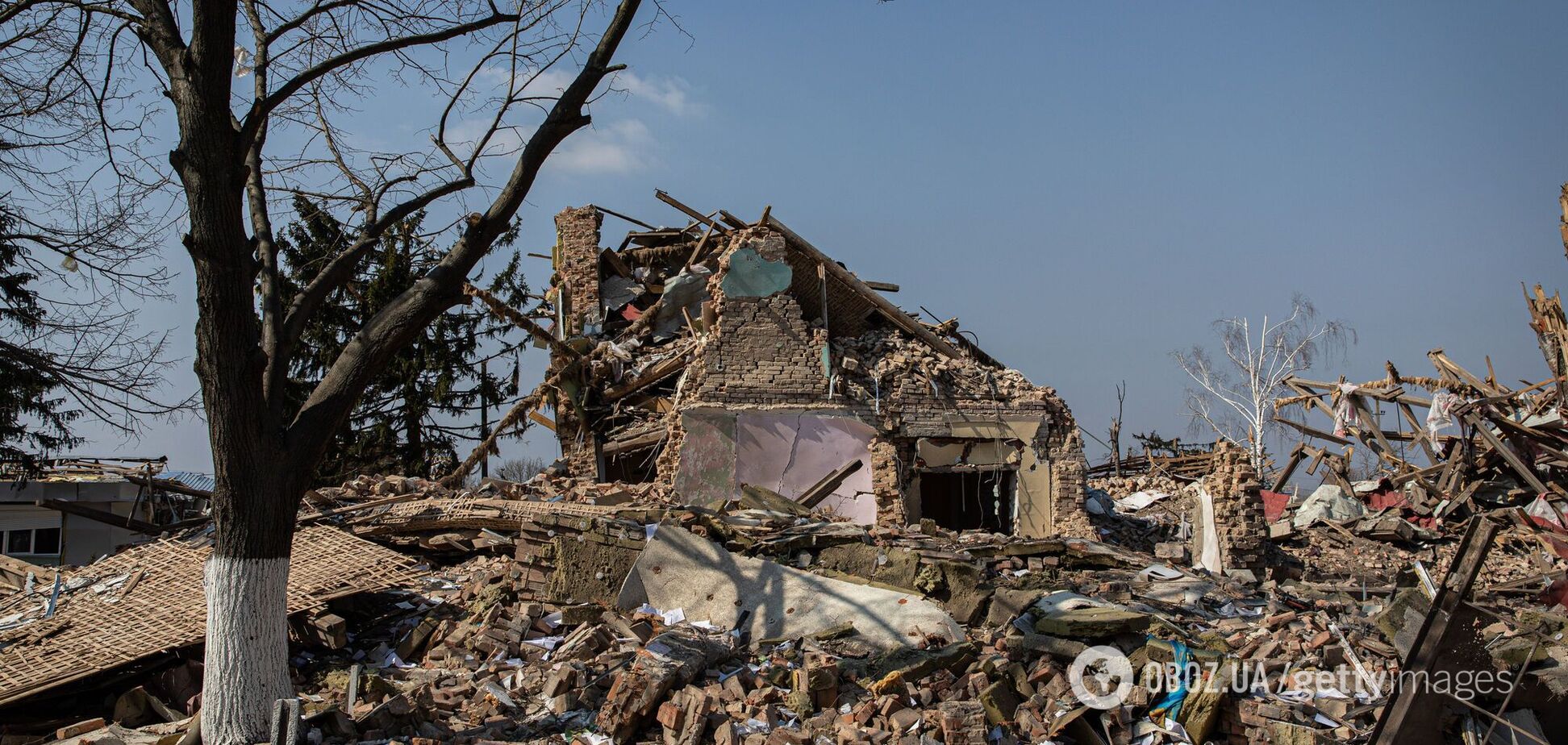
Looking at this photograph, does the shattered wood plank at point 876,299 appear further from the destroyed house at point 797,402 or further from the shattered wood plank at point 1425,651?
the shattered wood plank at point 1425,651

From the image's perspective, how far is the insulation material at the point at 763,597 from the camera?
743 centimetres

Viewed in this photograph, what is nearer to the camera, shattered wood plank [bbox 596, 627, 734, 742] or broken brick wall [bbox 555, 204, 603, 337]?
shattered wood plank [bbox 596, 627, 734, 742]

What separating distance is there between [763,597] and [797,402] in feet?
23.4

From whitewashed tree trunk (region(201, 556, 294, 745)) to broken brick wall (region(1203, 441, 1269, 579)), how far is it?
10.7 metres

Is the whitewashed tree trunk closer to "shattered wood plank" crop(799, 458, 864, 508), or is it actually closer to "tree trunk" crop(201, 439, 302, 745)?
"tree trunk" crop(201, 439, 302, 745)

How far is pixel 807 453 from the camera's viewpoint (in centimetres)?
1490

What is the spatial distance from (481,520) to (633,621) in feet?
8.75

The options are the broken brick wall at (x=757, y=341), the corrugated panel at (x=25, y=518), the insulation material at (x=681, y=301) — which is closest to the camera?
the broken brick wall at (x=757, y=341)

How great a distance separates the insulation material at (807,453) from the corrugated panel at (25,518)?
14.3 metres

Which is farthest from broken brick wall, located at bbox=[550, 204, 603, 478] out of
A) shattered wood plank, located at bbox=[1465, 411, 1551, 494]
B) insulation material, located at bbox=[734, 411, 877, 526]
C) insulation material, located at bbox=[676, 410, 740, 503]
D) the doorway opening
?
shattered wood plank, located at bbox=[1465, 411, 1551, 494]

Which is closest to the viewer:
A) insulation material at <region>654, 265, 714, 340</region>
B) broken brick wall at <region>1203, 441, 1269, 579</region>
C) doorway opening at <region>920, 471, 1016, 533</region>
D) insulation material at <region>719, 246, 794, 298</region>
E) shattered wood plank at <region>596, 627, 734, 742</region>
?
shattered wood plank at <region>596, 627, 734, 742</region>

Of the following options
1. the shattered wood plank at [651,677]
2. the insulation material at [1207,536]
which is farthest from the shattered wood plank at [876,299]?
the shattered wood plank at [651,677]

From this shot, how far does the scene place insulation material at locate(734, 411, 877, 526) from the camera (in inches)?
576

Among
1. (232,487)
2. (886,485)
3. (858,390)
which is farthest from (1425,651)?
(858,390)
